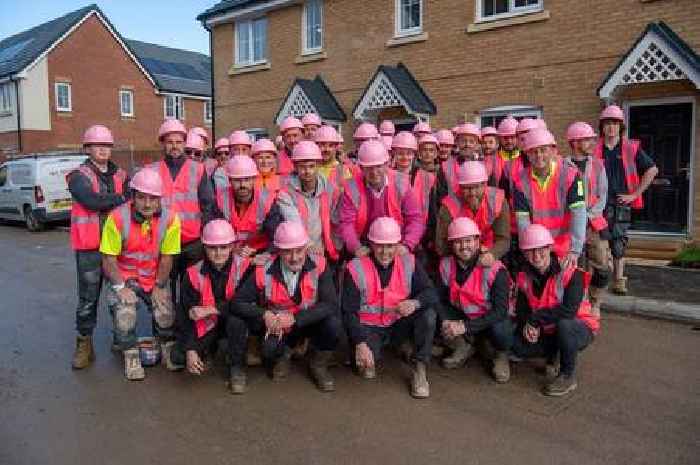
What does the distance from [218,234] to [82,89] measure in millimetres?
32287

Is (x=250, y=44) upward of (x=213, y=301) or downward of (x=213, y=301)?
upward

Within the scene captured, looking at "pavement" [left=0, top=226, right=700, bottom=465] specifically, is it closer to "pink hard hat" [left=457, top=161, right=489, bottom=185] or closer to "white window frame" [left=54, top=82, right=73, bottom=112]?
"pink hard hat" [left=457, top=161, right=489, bottom=185]

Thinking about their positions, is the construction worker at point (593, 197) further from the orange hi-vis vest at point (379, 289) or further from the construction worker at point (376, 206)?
the orange hi-vis vest at point (379, 289)

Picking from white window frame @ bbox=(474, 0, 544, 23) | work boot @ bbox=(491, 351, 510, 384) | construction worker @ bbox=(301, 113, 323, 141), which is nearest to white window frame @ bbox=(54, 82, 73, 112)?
white window frame @ bbox=(474, 0, 544, 23)

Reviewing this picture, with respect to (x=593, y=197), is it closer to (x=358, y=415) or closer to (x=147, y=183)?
(x=358, y=415)

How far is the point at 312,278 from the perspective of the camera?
4871 millimetres

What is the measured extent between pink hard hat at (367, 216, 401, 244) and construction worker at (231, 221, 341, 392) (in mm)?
490

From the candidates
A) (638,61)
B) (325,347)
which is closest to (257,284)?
(325,347)

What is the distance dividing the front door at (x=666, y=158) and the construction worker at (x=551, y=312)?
20.4 feet

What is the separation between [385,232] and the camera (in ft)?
15.6

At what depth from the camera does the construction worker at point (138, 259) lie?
Result: 505 centimetres

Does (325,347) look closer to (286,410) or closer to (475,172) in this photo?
(286,410)

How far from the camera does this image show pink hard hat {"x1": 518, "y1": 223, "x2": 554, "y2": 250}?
473 cm

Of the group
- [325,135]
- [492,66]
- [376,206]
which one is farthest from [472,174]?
[492,66]
